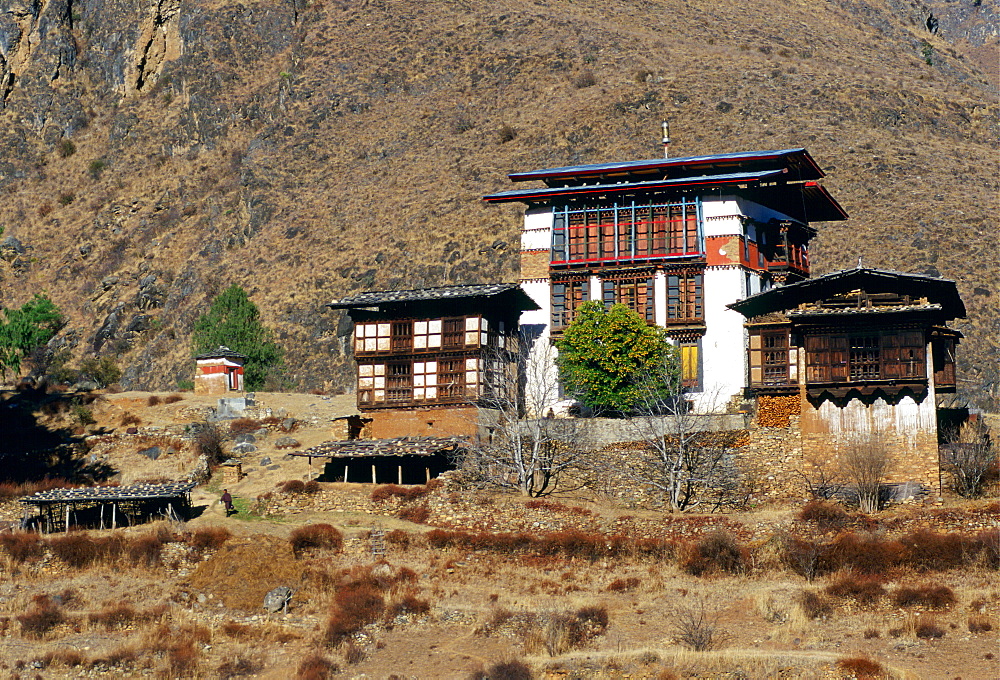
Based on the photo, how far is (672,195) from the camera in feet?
231

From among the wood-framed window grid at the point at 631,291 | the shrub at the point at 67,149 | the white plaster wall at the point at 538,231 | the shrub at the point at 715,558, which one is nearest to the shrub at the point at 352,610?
the shrub at the point at 715,558

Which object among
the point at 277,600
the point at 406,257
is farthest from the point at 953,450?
the point at 406,257

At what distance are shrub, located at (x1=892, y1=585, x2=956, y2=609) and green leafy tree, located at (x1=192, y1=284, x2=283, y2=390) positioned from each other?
190ft

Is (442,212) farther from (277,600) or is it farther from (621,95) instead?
(277,600)

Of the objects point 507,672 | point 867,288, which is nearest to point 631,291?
point 867,288

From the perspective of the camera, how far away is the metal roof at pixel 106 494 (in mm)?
57844

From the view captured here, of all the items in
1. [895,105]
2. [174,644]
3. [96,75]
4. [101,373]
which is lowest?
[174,644]

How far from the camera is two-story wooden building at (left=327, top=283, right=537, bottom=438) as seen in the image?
6694cm

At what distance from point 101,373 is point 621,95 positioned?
64.1 metres

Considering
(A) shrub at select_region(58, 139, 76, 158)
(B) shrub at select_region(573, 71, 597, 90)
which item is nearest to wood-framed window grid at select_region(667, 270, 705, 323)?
(B) shrub at select_region(573, 71, 597, 90)

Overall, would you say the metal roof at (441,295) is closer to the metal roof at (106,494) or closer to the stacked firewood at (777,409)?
the metal roof at (106,494)

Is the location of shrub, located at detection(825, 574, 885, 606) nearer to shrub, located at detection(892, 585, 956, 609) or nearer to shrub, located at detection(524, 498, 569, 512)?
shrub, located at detection(892, 585, 956, 609)

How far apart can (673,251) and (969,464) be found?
68.3 ft

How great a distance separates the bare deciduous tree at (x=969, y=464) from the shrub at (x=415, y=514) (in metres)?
24.4
